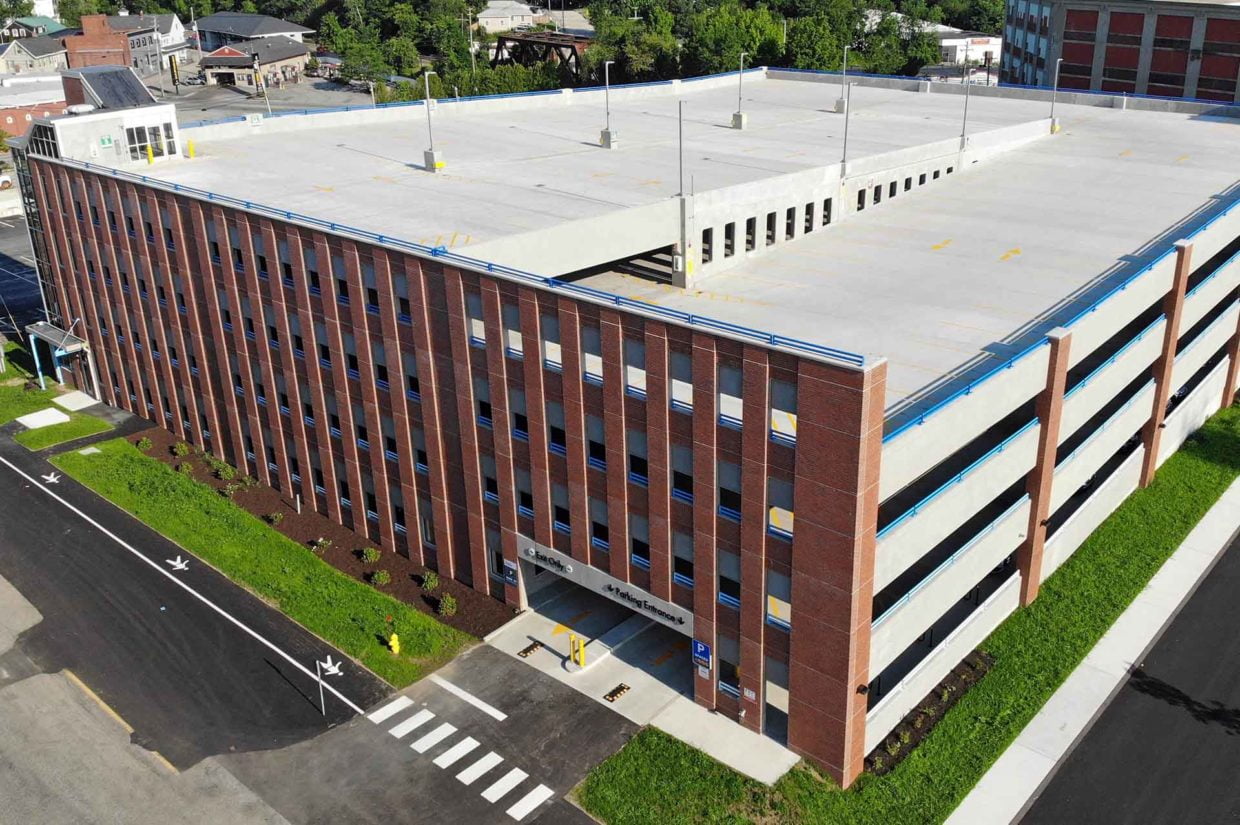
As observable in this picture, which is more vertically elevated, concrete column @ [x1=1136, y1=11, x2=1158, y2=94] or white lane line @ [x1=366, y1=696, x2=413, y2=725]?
concrete column @ [x1=1136, y1=11, x2=1158, y2=94]

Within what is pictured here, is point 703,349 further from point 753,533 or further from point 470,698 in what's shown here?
point 470,698

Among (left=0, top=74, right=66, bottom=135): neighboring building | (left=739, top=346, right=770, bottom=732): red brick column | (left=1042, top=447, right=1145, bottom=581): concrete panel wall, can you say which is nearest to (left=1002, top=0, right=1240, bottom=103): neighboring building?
(left=1042, top=447, right=1145, bottom=581): concrete panel wall

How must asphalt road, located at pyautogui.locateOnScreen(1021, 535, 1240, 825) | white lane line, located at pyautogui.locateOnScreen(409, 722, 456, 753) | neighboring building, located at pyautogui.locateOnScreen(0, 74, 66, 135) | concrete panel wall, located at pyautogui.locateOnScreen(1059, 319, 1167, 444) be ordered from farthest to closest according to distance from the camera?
1. neighboring building, located at pyautogui.locateOnScreen(0, 74, 66, 135)
2. concrete panel wall, located at pyautogui.locateOnScreen(1059, 319, 1167, 444)
3. white lane line, located at pyautogui.locateOnScreen(409, 722, 456, 753)
4. asphalt road, located at pyautogui.locateOnScreen(1021, 535, 1240, 825)

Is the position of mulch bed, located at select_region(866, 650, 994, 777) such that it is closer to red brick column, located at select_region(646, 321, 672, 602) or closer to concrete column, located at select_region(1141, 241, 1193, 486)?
red brick column, located at select_region(646, 321, 672, 602)

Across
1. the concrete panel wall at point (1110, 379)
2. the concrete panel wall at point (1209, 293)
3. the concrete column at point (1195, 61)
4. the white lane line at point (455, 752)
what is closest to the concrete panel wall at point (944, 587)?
the concrete panel wall at point (1110, 379)

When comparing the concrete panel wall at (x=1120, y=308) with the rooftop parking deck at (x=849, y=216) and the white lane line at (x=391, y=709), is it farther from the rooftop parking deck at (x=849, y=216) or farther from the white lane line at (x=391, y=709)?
the white lane line at (x=391, y=709)

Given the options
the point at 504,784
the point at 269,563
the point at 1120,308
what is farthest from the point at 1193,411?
the point at 269,563
